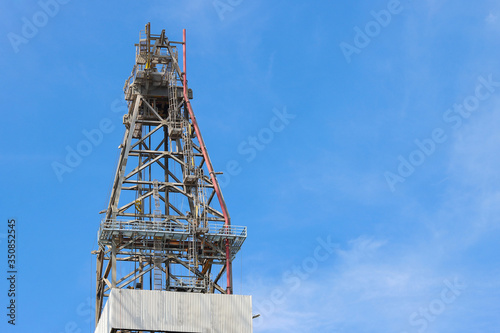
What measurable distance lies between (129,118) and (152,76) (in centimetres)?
474

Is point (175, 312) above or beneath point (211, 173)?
beneath

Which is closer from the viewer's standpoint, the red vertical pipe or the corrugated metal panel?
the corrugated metal panel

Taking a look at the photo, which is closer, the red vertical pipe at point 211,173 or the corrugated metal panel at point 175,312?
the corrugated metal panel at point 175,312

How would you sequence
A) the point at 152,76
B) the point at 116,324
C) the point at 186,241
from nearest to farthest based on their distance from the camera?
the point at 116,324 < the point at 186,241 < the point at 152,76

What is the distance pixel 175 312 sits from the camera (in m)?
115

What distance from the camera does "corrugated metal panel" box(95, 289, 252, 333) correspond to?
4493 inches

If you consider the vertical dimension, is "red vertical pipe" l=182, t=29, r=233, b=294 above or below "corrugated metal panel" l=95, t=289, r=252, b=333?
above

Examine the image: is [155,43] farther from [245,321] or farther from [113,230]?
[245,321]

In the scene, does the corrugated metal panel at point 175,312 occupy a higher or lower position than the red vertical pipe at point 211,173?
lower

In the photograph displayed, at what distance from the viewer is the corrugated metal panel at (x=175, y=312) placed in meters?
114

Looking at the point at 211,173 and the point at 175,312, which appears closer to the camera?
the point at 175,312

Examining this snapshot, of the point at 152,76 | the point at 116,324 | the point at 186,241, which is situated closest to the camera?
the point at 116,324

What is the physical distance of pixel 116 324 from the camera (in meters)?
114

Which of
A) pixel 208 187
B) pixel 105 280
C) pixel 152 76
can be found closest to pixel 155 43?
pixel 152 76
